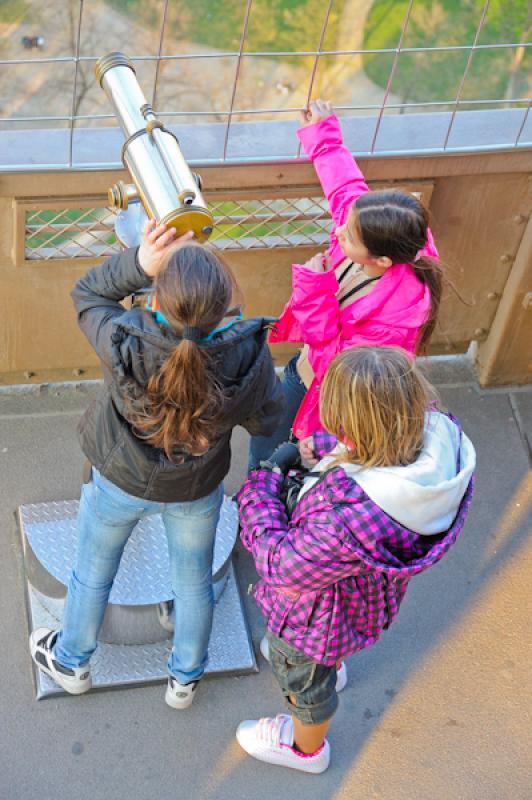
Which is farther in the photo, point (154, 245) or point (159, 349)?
point (154, 245)

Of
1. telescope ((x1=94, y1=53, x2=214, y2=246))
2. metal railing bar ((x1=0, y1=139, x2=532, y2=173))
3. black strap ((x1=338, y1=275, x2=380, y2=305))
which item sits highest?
telescope ((x1=94, y1=53, x2=214, y2=246))

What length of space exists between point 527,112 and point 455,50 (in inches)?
13.7

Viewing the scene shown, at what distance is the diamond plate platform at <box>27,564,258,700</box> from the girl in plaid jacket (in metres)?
0.68

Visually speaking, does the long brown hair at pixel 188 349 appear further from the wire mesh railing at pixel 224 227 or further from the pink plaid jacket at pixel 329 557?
the wire mesh railing at pixel 224 227

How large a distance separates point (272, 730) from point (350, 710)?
318 millimetres

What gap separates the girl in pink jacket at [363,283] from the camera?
2521 mm

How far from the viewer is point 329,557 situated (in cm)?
201

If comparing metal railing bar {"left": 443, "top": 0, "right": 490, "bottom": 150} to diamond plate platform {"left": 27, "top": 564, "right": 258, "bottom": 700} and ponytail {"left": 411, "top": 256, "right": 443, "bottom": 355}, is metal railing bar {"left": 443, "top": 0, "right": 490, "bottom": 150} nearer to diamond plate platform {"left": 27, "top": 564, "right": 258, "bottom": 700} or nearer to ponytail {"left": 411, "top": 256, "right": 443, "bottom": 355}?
ponytail {"left": 411, "top": 256, "right": 443, "bottom": 355}

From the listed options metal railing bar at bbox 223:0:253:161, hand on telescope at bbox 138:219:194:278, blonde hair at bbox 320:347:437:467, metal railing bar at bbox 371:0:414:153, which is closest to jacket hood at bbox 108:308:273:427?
hand on telescope at bbox 138:219:194:278

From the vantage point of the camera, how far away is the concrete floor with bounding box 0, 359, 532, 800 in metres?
2.71

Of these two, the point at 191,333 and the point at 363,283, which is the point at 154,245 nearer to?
the point at 191,333

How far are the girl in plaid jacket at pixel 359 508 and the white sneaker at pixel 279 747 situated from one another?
501 millimetres

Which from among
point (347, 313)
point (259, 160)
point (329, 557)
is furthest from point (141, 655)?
point (259, 160)

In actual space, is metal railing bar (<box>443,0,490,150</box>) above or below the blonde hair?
above
